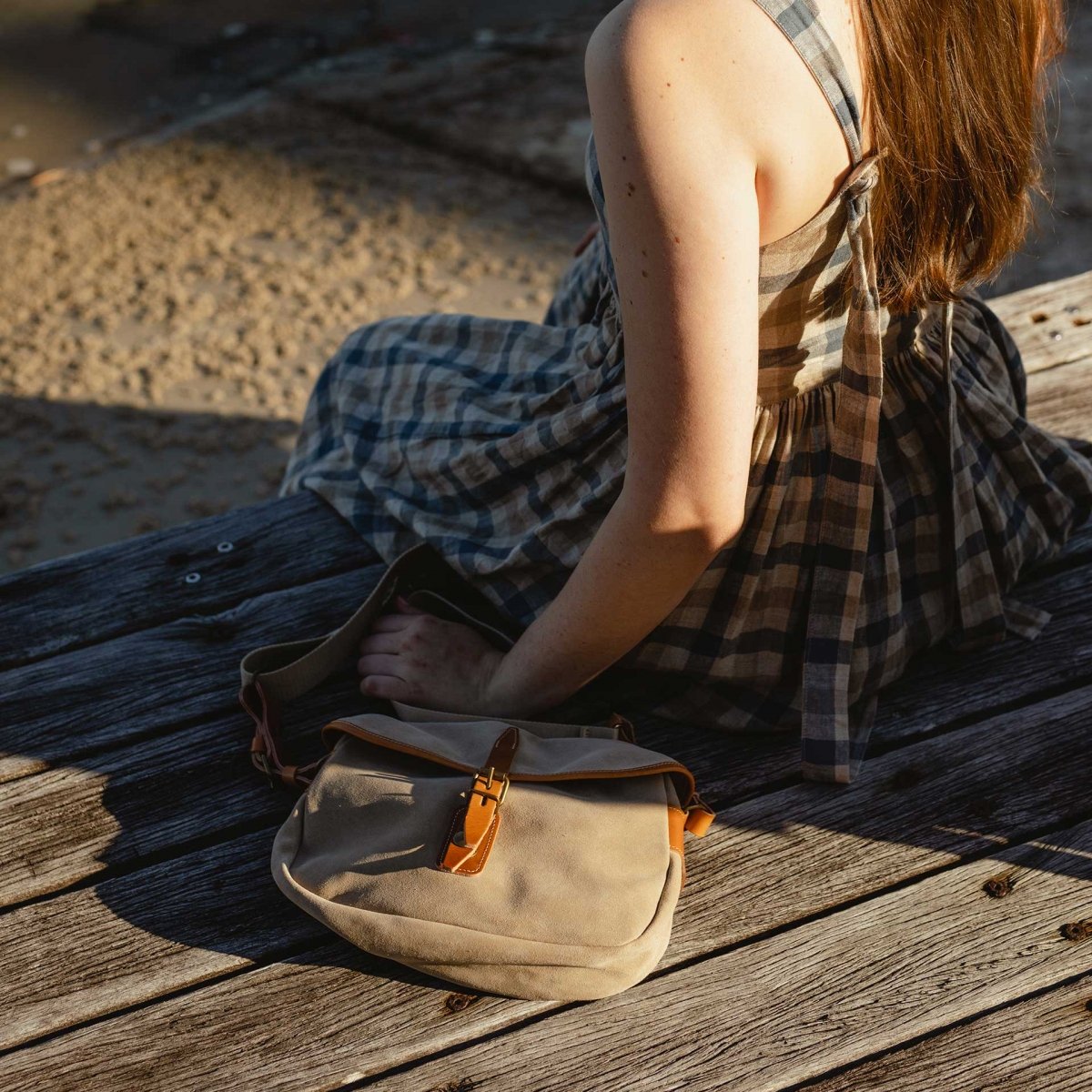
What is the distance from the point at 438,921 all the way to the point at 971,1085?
1.72ft

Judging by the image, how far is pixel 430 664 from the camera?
1.50 meters

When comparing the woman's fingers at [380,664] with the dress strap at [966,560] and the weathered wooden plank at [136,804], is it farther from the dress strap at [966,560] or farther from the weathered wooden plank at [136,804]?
the dress strap at [966,560]

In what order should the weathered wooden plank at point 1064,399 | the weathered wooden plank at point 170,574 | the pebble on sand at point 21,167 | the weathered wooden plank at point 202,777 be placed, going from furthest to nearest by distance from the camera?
the pebble on sand at point 21,167 < the weathered wooden plank at point 1064,399 < the weathered wooden plank at point 170,574 < the weathered wooden plank at point 202,777

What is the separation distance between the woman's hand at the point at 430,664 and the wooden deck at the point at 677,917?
0.08 m

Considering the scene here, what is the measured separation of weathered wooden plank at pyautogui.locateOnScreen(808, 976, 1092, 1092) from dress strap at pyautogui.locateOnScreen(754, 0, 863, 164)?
2.88ft

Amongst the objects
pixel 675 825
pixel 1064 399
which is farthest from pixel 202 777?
pixel 1064 399

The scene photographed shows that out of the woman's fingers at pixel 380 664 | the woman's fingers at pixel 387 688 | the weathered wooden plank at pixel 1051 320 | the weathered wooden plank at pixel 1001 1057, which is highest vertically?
the weathered wooden plank at pixel 1051 320

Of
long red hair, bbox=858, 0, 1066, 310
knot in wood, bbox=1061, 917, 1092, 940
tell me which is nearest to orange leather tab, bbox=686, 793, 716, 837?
knot in wood, bbox=1061, 917, 1092, 940

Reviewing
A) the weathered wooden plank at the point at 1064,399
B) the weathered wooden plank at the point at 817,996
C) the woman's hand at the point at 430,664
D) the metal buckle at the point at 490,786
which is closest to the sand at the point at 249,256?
the woman's hand at the point at 430,664

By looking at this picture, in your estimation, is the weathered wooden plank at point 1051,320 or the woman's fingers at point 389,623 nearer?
the woman's fingers at point 389,623

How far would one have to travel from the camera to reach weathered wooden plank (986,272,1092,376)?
6.92 ft

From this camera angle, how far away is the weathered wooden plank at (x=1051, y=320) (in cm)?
211

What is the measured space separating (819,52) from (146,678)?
43.8 inches

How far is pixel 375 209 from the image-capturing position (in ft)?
13.2
